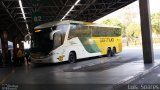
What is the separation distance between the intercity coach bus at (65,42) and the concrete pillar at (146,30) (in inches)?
284

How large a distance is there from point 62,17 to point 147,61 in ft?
79.8

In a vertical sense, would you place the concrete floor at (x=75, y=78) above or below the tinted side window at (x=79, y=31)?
below

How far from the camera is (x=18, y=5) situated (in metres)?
35.5

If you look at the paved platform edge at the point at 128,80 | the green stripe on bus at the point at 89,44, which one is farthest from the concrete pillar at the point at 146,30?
the green stripe on bus at the point at 89,44

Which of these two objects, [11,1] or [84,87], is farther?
[11,1]

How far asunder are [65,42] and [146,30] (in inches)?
298

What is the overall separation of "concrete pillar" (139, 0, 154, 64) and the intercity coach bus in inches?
284

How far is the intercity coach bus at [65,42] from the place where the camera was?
2725cm

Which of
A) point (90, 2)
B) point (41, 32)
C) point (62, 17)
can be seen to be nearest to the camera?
point (41, 32)

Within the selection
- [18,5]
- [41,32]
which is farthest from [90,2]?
[41,32]

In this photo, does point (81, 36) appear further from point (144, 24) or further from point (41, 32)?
point (144, 24)

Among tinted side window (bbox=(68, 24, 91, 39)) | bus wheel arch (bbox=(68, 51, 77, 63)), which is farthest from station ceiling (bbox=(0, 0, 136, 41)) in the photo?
bus wheel arch (bbox=(68, 51, 77, 63))

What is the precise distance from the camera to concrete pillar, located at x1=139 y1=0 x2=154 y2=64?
22438 mm

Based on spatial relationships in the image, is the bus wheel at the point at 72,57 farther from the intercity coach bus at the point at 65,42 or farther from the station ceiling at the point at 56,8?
the station ceiling at the point at 56,8
